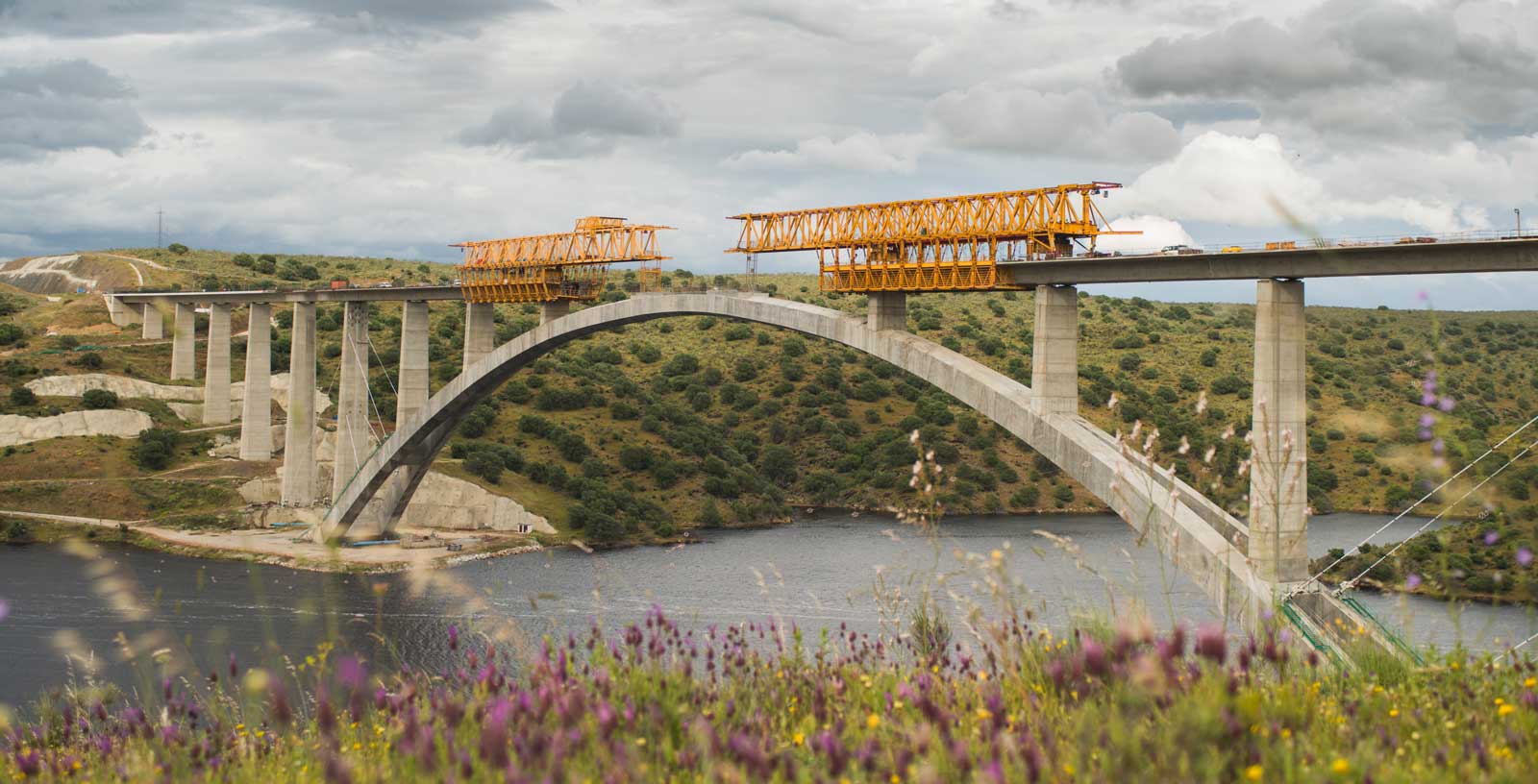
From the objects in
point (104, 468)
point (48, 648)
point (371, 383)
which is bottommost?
point (48, 648)

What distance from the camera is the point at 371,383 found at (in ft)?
266

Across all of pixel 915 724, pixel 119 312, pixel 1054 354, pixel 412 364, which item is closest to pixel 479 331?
pixel 412 364

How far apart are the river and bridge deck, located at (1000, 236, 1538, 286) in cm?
700

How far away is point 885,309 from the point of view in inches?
1436

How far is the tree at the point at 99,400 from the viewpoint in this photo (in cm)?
7281

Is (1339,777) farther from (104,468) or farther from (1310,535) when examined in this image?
(104,468)

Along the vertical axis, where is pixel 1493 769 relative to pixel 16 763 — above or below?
above

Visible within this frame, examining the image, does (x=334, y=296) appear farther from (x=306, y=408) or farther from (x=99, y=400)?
(x=99, y=400)

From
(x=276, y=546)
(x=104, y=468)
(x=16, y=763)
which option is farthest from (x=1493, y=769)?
(x=104, y=468)

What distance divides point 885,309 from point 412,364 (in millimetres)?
28783

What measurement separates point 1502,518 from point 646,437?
53854 mm

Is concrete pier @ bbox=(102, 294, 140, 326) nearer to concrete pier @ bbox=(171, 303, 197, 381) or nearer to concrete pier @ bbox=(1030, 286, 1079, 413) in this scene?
concrete pier @ bbox=(171, 303, 197, 381)

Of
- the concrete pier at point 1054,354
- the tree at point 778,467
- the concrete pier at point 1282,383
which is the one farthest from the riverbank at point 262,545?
the concrete pier at point 1282,383

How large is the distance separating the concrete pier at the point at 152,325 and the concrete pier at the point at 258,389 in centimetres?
2064
